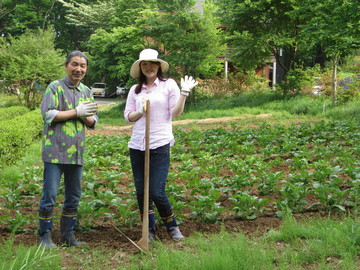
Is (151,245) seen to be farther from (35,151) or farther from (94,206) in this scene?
(35,151)

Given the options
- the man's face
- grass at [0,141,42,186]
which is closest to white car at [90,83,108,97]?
grass at [0,141,42,186]

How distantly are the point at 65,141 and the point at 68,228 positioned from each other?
827 millimetres

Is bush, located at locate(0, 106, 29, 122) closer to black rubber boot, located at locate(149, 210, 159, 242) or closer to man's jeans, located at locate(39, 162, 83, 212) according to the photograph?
man's jeans, located at locate(39, 162, 83, 212)

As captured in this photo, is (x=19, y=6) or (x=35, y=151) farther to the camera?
(x=19, y=6)

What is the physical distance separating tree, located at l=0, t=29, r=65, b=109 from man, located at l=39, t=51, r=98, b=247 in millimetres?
17196

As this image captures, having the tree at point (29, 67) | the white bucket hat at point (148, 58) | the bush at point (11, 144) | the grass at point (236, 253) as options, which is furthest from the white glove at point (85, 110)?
the tree at point (29, 67)

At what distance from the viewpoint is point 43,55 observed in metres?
21.6

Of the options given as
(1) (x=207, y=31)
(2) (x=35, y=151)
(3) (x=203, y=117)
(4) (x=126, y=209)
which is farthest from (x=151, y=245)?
(1) (x=207, y=31)

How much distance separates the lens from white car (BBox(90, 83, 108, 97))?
3956 centimetres

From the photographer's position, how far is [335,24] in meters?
13.5

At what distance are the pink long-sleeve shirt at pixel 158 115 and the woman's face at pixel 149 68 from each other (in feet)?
0.27

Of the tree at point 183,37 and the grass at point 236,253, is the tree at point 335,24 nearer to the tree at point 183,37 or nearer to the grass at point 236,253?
the tree at point 183,37

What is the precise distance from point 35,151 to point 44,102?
6.34 m

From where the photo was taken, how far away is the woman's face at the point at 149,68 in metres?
3.95
